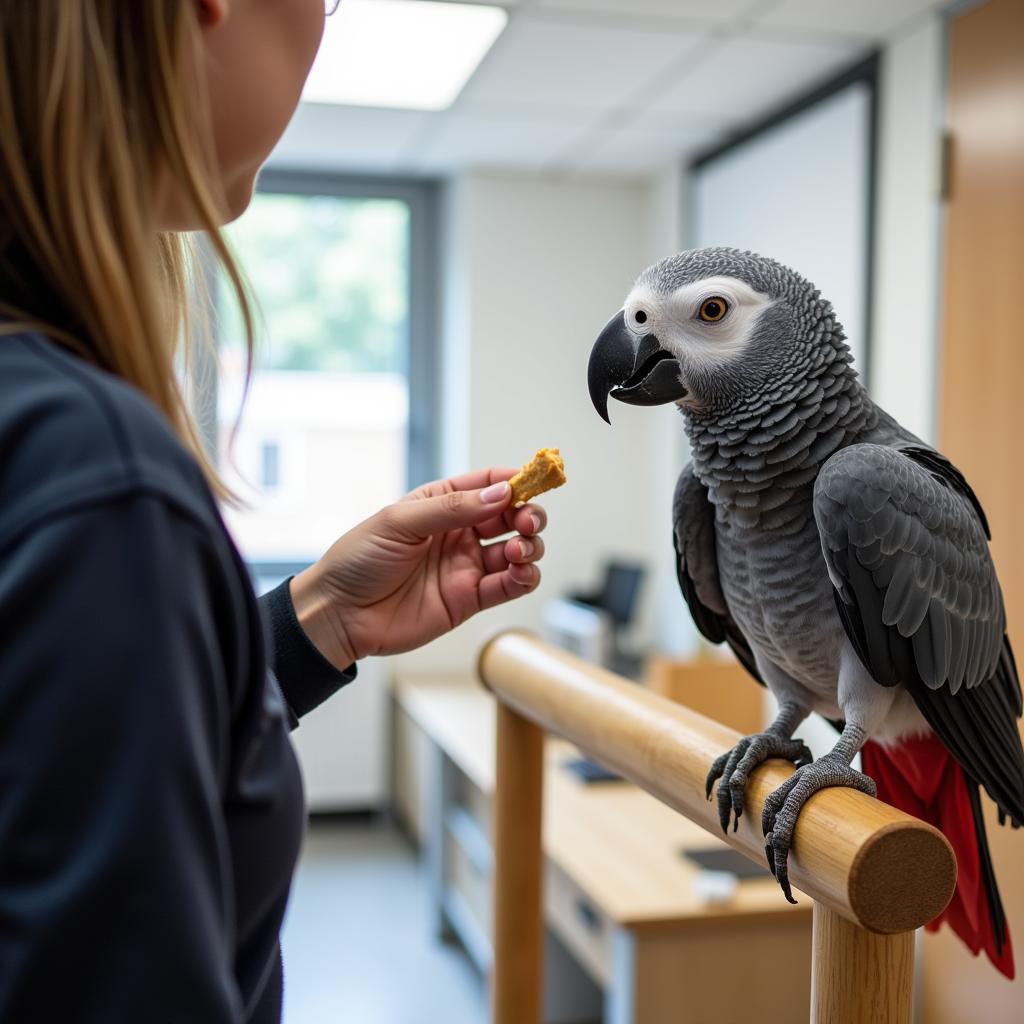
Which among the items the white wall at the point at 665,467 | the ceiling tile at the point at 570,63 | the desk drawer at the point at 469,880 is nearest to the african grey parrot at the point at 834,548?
the ceiling tile at the point at 570,63

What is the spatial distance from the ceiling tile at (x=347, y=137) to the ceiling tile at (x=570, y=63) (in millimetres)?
277

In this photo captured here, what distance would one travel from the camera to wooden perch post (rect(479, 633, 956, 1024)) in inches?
21.3

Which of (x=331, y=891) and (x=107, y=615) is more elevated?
(x=107, y=615)

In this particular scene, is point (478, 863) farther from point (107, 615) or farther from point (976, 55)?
point (107, 615)

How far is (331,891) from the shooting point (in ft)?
10.4

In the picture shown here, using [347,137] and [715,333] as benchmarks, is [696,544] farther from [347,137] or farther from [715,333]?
[347,137]

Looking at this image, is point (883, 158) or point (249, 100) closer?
point (249, 100)

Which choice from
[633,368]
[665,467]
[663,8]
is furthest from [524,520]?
[665,467]

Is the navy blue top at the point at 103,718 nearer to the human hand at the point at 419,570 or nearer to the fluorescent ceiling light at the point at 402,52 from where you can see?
the human hand at the point at 419,570

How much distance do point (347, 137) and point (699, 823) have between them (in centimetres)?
270

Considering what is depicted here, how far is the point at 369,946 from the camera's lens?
2883mm

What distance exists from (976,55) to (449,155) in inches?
69.0

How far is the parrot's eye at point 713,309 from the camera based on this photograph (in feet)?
2.52

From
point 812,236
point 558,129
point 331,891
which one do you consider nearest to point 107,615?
point 812,236
